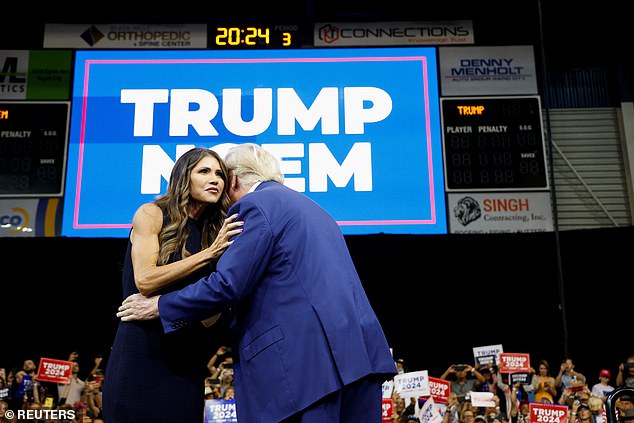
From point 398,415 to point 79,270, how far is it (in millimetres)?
5874

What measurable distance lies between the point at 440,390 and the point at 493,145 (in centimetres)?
366

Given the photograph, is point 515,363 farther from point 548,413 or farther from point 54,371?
point 54,371

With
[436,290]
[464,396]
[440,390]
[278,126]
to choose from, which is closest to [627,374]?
[464,396]

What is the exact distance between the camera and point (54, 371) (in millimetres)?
8062

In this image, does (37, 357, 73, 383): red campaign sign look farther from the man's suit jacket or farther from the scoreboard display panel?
the man's suit jacket

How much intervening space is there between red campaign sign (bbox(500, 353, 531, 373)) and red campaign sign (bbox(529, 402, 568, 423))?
194 cm

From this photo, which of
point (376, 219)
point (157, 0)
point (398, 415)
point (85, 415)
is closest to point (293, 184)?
point (376, 219)

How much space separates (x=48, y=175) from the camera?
29.8 ft

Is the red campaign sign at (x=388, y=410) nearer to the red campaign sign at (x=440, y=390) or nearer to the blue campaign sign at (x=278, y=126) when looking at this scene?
the red campaign sign at (x=440, y=390)

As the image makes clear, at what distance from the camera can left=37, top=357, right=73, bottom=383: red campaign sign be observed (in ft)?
26.3

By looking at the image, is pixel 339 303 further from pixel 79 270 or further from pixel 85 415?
pixel 79 270

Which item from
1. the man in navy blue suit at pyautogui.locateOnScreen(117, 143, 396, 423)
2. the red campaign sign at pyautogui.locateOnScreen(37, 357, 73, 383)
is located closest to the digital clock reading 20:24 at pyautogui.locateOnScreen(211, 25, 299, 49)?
the red campaign sign at pyautogui.locateOnScreen(37, 357, 73, 383)

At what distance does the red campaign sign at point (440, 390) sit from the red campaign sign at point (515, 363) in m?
A: 1.09

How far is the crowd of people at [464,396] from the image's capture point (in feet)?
22.4
